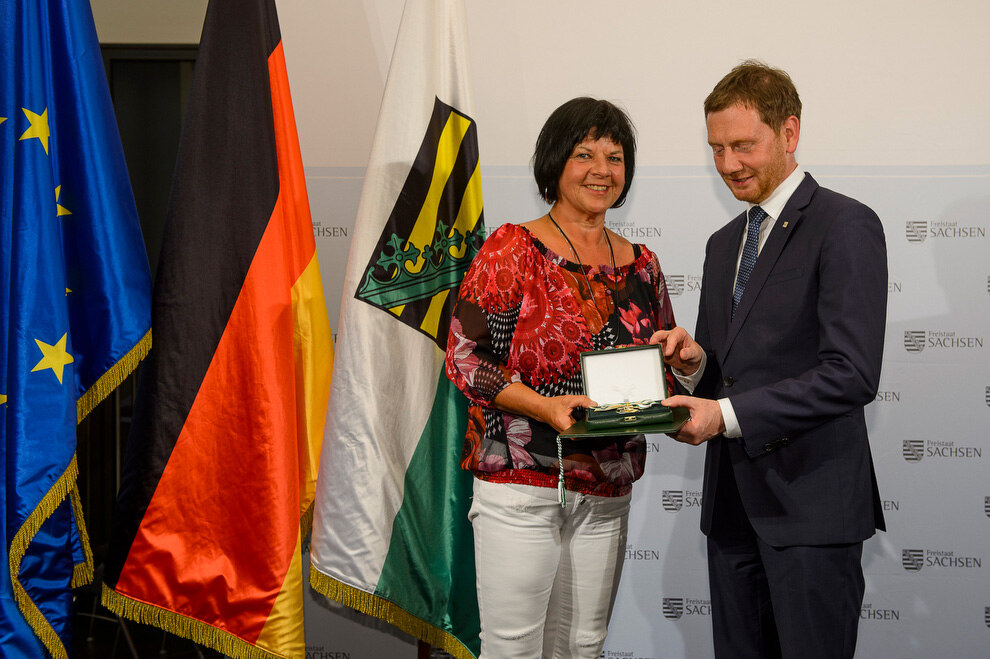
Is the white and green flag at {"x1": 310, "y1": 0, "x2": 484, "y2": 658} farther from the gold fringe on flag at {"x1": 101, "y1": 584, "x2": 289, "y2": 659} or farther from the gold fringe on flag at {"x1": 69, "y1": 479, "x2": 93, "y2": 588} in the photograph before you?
the gold fringe on flag at {"x1": 69, "y1": 479, "x2": 93, "y2": 588}

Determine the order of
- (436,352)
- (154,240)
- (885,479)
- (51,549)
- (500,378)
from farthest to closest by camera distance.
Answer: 1. (154,240)
2. (885,479)
3. (436,352)
4. (51,549)
5. (500,378)

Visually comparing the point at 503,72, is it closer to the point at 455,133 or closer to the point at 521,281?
the point at 455,133

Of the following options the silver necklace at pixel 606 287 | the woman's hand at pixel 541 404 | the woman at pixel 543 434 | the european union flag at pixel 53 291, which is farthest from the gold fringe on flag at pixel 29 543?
the silver necklace at pixel 606 287

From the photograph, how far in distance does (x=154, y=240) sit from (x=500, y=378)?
2609mm

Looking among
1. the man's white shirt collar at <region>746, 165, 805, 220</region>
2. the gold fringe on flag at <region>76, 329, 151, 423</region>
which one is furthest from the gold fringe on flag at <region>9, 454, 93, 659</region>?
the man's white shirt collar at <region>746, 165, 805, 220</region>

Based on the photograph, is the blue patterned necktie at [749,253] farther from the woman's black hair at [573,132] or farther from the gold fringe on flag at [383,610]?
the gold fringe on flag at [383,610]

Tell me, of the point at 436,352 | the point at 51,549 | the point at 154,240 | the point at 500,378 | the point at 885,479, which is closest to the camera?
the point at 500,378

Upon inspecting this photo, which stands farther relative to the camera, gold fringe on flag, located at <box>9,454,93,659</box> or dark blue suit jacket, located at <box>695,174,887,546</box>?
gold fringe on flag, located at <box>9,454,93,659</box>

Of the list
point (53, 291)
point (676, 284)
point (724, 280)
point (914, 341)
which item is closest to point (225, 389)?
point (53, 291)

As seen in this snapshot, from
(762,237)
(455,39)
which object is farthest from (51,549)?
(762,237)

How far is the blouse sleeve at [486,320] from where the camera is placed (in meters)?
1.95

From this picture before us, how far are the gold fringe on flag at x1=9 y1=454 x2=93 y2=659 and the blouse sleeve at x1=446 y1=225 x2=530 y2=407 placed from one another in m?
1.17

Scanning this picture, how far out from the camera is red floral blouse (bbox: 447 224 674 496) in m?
1.95

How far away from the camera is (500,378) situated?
1938 mm
